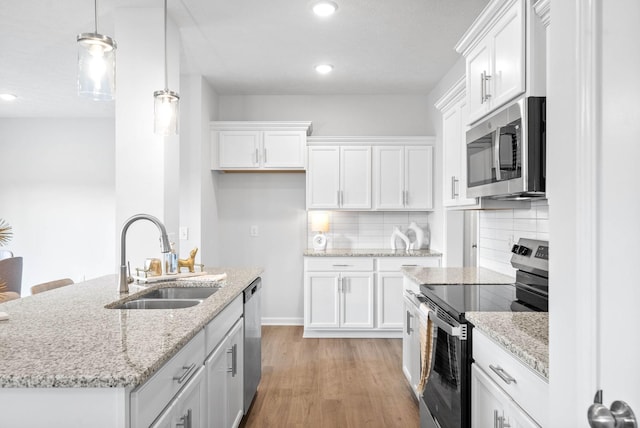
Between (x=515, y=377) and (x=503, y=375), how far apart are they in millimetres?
70

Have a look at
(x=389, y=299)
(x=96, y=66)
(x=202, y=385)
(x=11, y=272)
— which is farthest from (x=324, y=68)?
(x=11, y=272)

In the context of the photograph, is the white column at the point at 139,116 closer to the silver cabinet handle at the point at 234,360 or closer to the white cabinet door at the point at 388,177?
the silver cabinet handle at the point at 234,360

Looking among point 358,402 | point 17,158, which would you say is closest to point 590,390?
point 358,402

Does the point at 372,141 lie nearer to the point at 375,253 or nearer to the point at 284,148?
the point at 284,148

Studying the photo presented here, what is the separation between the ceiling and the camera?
9.13 feet

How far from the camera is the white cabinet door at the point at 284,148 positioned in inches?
173

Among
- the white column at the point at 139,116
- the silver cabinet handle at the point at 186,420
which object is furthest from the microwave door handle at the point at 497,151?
the white column at the point at 139,116

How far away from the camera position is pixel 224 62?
149 inches

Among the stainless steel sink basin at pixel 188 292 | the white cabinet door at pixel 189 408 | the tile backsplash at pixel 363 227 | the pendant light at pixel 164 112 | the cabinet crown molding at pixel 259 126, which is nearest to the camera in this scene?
the white cabinet door at pixel 189 408

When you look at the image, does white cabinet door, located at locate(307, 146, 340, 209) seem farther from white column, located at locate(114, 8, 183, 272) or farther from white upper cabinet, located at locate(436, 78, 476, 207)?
white column, located at locate(114, 8, 183, 272)

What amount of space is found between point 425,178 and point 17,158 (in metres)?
5.50

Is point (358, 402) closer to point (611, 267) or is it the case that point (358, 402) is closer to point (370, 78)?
point (611, 267)

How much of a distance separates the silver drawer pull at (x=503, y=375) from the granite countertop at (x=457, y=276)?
100 centimetres

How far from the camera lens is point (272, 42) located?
3.35 m
